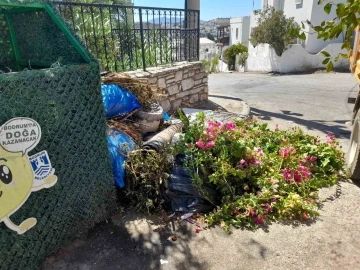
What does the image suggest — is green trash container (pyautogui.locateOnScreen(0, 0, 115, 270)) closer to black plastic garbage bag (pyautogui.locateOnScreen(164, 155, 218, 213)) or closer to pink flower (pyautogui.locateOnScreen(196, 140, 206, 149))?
black plastic garbage bag (pyautogui.locateOnScreen(164, 155, 218, 213))

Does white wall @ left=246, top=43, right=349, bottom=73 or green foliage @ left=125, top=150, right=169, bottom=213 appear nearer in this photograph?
green foliage @ left=125, top=150, right=169, bottom=213

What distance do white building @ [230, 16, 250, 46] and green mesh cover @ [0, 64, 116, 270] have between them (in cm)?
2962

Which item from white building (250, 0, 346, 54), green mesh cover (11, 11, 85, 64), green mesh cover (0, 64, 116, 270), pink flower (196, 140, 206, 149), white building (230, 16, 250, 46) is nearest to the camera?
green mesh cover (0, 64, 116, 270)

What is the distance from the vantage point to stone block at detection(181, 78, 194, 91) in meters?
6.01

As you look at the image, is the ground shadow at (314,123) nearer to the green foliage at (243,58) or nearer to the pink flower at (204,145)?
the pink flower at (204,145)

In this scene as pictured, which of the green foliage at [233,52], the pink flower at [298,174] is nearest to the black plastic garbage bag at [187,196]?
the pink flower at [298,174]

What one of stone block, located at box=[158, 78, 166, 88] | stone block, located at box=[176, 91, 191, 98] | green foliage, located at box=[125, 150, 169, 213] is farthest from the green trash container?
stone block, located at box=[176, 91, 191, 98]

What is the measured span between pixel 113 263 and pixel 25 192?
938 mm

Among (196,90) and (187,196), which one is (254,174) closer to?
(187,196)

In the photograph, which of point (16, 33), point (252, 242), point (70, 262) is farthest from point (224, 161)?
point (16, 33)

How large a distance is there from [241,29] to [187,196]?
1215 inches

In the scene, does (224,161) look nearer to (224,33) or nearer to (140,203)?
(140,203)

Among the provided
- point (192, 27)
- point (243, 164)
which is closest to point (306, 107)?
point (192, 27)

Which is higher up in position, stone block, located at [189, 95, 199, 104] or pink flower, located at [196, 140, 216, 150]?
pink flower, located at [196, 140, 216, 150]
